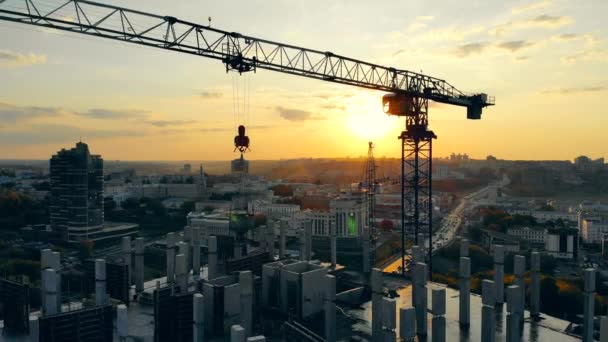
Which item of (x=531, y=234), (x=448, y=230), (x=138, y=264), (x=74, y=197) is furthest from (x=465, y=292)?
(x=448, y=230)

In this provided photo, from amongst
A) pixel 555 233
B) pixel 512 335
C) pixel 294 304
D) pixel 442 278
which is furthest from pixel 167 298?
pixel 555 233

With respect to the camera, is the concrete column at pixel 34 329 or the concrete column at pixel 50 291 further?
the concrete column at pixel 50 291

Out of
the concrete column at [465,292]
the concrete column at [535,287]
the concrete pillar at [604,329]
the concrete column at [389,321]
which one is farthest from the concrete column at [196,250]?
the concrete pillar at [604,329]

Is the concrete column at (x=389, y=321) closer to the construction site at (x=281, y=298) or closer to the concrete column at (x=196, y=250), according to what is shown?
the construction site at (x=281, y=298)

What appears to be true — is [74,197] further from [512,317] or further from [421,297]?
[512,317]

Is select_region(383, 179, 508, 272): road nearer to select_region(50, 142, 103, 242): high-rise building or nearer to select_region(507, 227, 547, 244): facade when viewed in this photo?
select_region(507, 227, 547, 244): facade

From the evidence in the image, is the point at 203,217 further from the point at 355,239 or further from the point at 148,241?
the point at 355,239

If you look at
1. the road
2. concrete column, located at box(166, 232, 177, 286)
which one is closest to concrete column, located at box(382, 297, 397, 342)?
concrete column, located at box(166, 232, 177, 286)
